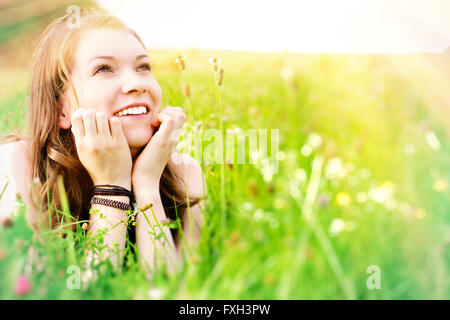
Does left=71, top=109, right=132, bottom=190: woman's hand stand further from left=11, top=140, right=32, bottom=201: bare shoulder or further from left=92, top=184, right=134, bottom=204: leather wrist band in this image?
left=11, top=140, right=32, bottom=201: bare shoulder

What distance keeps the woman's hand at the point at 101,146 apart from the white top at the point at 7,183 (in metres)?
0.21

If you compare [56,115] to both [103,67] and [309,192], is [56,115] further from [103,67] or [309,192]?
[309,192]

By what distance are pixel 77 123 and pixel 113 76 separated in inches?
6.7

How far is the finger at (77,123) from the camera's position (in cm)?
122

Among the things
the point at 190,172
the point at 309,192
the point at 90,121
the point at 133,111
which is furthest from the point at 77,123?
the point at 309,192

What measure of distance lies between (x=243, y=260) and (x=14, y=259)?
552 mm

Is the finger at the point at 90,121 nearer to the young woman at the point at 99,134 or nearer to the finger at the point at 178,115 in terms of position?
the young woman at the point at 99,134

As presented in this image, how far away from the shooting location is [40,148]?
4.31 ft

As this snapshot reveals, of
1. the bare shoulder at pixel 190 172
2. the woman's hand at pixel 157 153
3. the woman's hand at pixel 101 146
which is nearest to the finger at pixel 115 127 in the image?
Answer: the woman's hand at pixel 101 146
